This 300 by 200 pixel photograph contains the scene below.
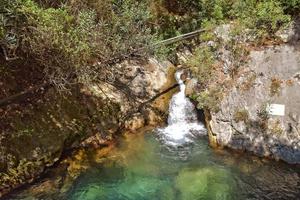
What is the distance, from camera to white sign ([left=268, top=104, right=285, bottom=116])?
1329cm

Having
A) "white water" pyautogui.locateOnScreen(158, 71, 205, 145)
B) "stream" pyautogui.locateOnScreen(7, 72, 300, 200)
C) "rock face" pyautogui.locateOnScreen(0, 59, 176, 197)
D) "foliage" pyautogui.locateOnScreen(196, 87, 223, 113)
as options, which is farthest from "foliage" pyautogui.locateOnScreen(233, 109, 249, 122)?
"rock face" pyautogui.locateOnScreen(0, 59, 176, 197)

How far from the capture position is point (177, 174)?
12336mm

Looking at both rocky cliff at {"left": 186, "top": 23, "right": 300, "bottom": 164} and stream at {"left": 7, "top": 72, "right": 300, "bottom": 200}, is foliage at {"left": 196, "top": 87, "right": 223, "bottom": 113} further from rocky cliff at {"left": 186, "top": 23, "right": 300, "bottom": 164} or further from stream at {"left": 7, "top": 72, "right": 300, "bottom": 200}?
stream at {"left": 7, "top": 72, "right": 300, "bottom": 200}

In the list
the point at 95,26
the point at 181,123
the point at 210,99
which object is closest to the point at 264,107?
the point at 210,99

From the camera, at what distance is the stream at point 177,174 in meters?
11.3

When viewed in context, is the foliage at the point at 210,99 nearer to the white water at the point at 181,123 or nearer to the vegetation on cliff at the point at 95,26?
the white water at the point at 181,123

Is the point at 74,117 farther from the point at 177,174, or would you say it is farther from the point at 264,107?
the point at 264,107

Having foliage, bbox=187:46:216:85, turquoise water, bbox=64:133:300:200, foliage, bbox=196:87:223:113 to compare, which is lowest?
turquoise water, bbox=64:133:300:200

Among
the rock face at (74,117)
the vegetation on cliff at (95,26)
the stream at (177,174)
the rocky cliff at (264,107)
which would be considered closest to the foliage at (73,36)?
the vegetation on cliff at (95,26)

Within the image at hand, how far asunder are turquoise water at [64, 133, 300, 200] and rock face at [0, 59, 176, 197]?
1.14 m

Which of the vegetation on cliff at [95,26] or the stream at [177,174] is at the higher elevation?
the vegetation on cliff at [95,26]

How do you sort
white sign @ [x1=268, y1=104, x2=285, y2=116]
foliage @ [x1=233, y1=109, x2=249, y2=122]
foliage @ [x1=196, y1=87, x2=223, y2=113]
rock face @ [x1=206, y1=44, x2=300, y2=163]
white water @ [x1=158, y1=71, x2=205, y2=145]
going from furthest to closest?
white water @ [x1=158, y1=71, x2=205, y2=145]
foliage @ [x1=196, y1=87, x2=223, y2=113]
foliage @ [x1=233, y1=109, x2=249, y2=122]
white sign @ [x1=268, y1=104, x2=285, y2=116]
rock face @ [x1=206, y1=44, x2=300, y2=163]

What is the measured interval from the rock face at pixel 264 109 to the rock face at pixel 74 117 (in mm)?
2711

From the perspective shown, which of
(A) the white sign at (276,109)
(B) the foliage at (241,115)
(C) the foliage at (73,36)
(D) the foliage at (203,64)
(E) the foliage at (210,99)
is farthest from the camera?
(D) the foliage at (203,64)
